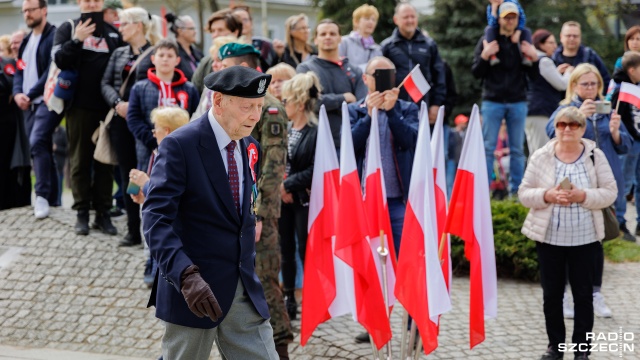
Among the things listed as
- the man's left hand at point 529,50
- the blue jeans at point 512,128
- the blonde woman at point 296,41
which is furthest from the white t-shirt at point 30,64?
the man's left hand at point 529,50

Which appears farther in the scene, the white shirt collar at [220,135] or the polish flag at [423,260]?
the polish flag at [423,260]

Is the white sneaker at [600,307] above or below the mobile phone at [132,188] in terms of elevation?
below

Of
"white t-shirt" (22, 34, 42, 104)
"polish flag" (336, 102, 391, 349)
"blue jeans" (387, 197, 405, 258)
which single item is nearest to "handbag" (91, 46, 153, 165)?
"white t-shirt" (22, 34, 42, 104)

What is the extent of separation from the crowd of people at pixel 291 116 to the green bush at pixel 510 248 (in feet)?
3.35

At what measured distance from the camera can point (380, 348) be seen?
5848mm

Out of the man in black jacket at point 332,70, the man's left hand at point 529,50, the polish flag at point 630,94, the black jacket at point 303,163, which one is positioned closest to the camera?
the black jacket at point 303,163

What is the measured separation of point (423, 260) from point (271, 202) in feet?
3.98

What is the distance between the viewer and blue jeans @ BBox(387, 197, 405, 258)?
665 cm

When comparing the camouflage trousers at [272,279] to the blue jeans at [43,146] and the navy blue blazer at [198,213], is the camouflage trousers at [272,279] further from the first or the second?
the blue jeans at [43,146]

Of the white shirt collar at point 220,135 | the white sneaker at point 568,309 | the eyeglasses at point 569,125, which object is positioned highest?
the white shirt collar at point 220,135

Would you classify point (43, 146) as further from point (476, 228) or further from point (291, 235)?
point (476, 228)

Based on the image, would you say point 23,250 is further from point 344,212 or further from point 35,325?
point 344,212

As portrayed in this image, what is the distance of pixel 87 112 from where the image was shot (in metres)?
8.95

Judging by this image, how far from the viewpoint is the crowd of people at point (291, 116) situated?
6172mm
